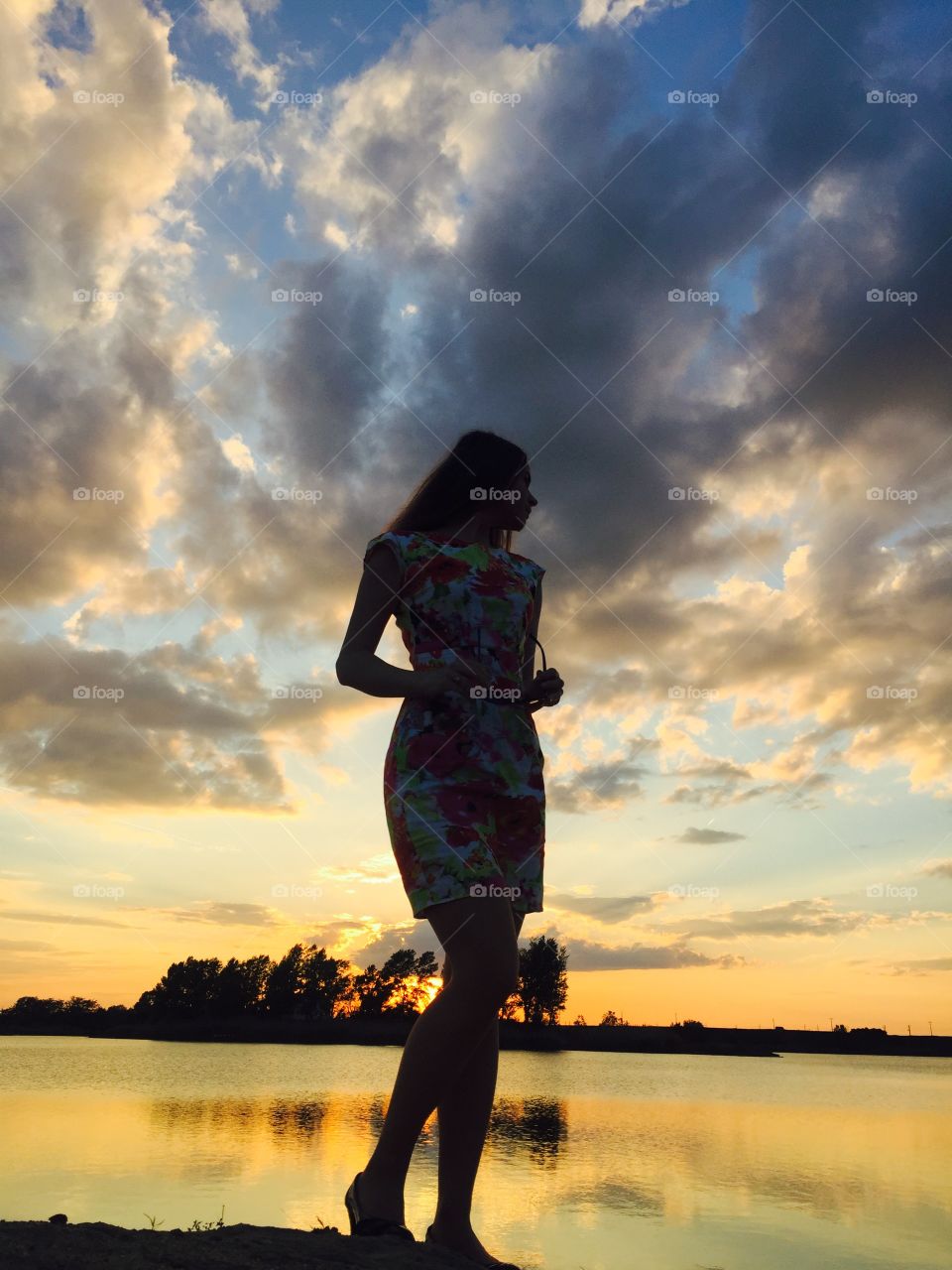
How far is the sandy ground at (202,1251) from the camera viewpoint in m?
2.44

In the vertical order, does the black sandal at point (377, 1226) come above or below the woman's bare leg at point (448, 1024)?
below

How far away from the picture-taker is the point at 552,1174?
11.3 meters

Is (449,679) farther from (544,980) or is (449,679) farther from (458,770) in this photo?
(544,980)

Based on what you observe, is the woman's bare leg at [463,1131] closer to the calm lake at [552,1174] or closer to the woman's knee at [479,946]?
A: the woman's knee at [479,946]

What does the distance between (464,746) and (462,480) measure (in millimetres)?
870

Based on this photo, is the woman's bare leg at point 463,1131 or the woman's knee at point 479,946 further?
the woman's bare leg at point 463,1131

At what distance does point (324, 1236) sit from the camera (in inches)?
111

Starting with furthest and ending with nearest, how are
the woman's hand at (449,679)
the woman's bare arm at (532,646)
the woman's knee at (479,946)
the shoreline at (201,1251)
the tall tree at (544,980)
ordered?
1. the tall tree at (544,980)
2. the woman's bare arm at (532,646)
3. the woman's hand at (449,679)
4. the woman's knee at (479,946)
5. the shoreline at (201,1251)

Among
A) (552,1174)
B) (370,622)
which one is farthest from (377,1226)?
(552,1174)

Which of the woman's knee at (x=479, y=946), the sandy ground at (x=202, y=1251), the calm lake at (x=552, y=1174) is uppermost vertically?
the woman's knee at (x=479, y=946)

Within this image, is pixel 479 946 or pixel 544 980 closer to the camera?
pixel 479 946

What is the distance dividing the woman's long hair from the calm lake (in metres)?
5.77

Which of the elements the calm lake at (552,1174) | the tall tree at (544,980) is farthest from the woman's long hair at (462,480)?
the tall tree at (544,980)

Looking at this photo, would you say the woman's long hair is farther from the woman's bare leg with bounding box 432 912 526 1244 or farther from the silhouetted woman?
the woman's bare leg with bounding box 432 912 526 1244
